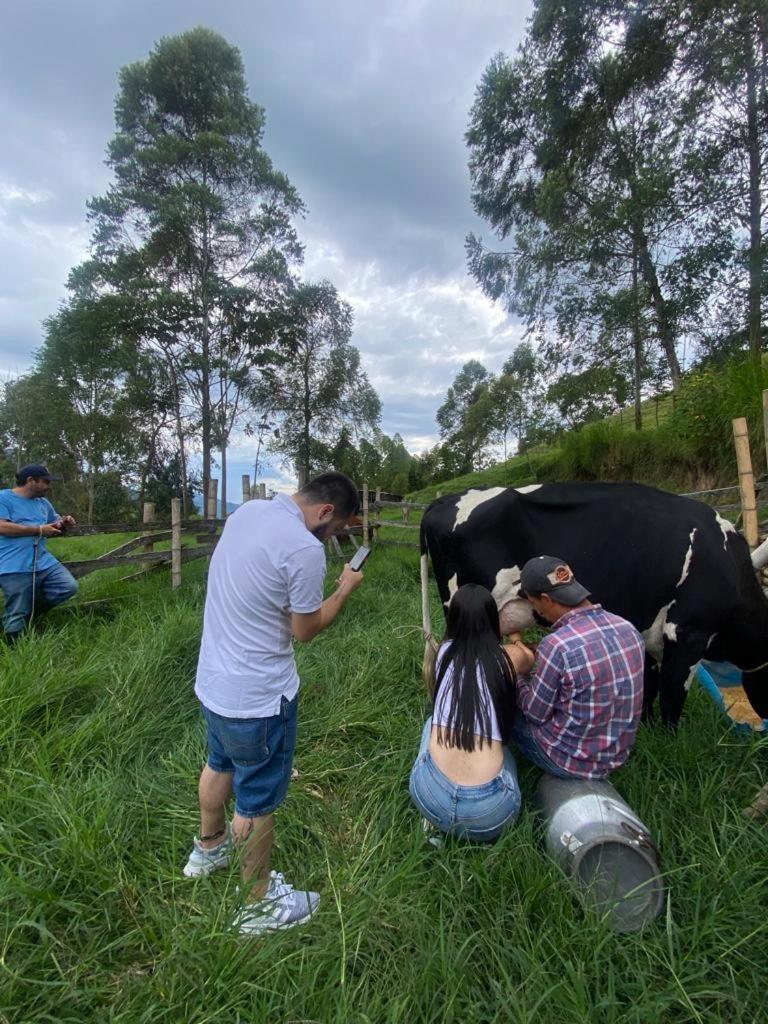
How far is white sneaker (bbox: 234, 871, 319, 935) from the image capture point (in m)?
1.51

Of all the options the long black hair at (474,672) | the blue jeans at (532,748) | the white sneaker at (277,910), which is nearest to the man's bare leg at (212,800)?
the white sneaker at (277,910)

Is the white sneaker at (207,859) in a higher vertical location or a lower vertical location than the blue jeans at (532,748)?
lower

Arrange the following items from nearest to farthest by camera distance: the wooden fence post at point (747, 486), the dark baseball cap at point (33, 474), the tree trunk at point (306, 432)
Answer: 1. the wooden fence post at point (747, 486)
2. the dark baseball cap at point (33, 474)
3. the tree trunk at point (306, 432)

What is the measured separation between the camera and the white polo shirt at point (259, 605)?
1589 millimetres

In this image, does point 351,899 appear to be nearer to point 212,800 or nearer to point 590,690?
point 212,800

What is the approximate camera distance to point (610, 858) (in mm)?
1616

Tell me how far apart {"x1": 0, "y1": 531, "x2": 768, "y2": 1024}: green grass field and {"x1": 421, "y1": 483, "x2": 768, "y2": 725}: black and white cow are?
16.5 inches

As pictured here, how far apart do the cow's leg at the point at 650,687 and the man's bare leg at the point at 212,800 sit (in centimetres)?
237

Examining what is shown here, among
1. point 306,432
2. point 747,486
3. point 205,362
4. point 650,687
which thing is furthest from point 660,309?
point 306,432

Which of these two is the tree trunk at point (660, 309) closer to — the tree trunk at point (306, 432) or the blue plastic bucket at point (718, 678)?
the blue plastic bucket at point (718, 678)

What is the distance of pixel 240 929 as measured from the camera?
148 centimetres

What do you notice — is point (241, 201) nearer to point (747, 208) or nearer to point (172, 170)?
point (172, 170)

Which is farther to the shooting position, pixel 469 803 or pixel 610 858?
pixel 469 803

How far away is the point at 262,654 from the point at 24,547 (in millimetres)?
3360
